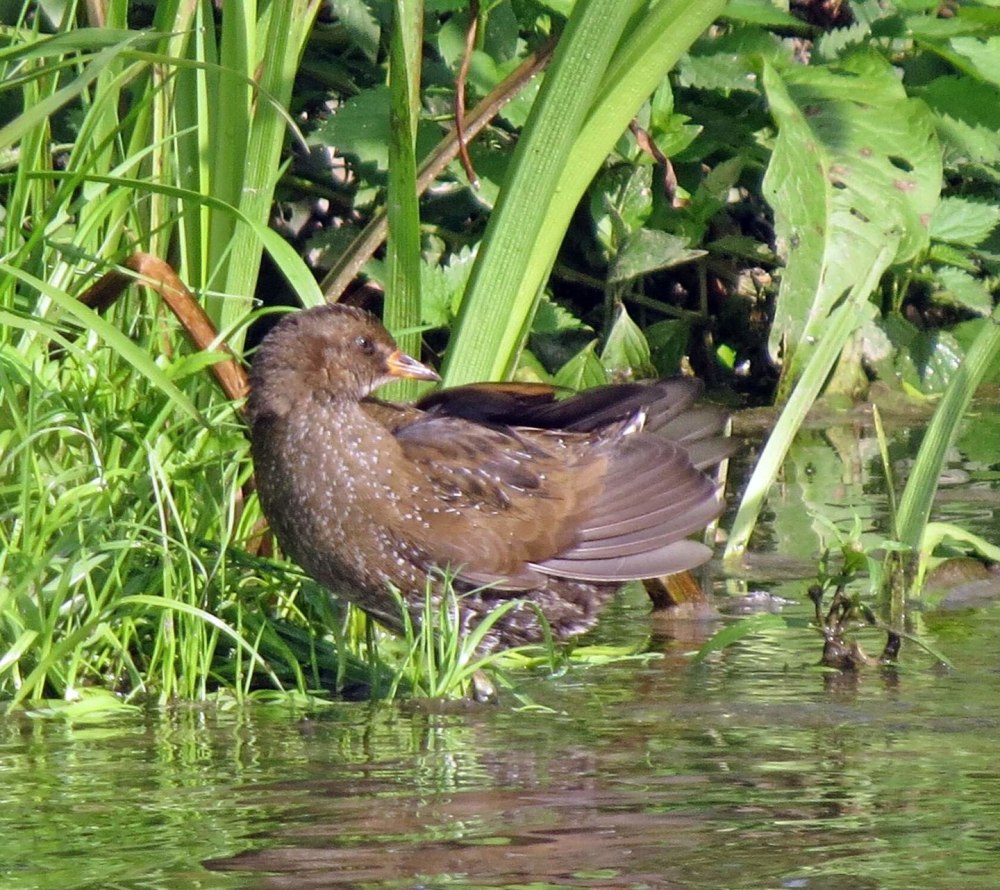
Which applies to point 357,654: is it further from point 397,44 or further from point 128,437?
point 397,44

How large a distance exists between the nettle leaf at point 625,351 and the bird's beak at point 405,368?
2219 millimetres

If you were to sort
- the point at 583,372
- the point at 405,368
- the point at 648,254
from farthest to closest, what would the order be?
the point at 648,254 < the point at 583,372 < the point at 405,368

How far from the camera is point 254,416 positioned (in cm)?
389

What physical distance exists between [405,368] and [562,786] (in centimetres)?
144

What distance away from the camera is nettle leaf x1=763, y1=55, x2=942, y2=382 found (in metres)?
4.96

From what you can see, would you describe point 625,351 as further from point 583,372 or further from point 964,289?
point 964,289

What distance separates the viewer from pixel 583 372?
5605mm

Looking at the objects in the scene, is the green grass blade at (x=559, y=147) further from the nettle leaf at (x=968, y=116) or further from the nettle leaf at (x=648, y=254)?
the nettle leaf at (x=968, y=116)

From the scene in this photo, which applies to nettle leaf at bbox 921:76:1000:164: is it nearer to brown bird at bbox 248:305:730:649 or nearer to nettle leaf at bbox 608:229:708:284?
nettle leaf at bbox 608:229:708:284

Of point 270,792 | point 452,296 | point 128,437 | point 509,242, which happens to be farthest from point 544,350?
point 270,792

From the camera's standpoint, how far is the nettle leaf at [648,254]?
20.7ft

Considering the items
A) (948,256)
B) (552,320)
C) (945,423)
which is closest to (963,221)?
(948,256)

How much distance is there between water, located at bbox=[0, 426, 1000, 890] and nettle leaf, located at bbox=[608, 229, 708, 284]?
8.28 feet

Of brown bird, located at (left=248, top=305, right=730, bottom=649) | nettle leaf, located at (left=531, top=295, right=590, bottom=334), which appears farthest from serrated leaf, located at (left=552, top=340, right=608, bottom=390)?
brown bird, located at (left=248, top=305, right=730, bottom=649)
